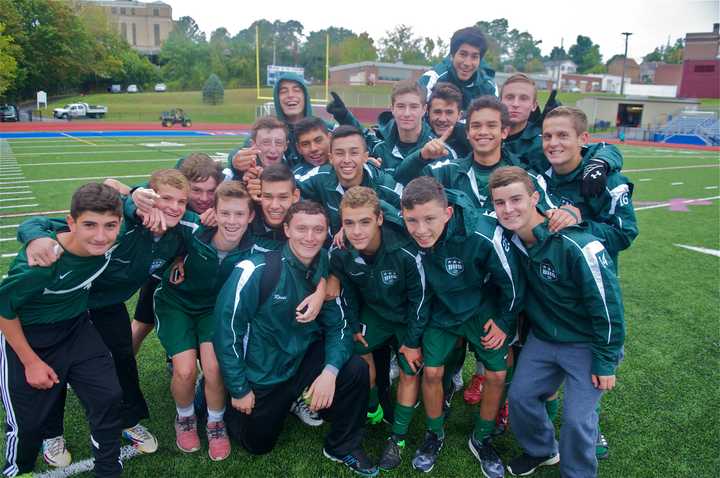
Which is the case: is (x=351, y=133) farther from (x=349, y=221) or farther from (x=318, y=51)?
(x=318, y=51)

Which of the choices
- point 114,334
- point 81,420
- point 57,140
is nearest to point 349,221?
point 114,334

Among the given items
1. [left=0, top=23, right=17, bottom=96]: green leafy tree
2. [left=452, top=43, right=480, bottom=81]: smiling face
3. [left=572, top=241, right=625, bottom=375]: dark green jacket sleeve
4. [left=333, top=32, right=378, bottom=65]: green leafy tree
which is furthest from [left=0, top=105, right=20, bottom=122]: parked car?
[left=333, top=32, right=378, bottom=65]: green leafy tree

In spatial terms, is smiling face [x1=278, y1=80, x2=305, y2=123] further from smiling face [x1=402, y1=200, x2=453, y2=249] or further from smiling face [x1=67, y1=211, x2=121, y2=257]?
smiling face [x1=67, y1=211, x2=121, y2=257]

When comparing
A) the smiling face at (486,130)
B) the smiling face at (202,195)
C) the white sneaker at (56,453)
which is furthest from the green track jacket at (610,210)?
the white sneaker at (56,453)

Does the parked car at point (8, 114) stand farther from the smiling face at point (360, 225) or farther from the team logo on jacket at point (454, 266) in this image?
the team logo on jacket at point (454, 266)

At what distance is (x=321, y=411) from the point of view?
3080mm

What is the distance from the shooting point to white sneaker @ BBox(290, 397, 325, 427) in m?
3.36

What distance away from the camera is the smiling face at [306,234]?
2977 millimetres

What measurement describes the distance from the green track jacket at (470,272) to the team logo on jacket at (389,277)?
0.19m

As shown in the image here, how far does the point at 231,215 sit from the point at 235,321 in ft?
2.20

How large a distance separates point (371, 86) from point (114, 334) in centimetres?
5618

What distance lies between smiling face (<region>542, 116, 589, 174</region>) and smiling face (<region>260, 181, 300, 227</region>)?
1.68m

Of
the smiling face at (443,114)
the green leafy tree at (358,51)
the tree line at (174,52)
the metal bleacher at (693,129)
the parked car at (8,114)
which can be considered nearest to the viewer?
the smiling face at (443,114)

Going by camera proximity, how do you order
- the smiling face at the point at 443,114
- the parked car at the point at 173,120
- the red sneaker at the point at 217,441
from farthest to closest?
1. the parked car at the point at 173,120
2. the smiling face at the point at 443,114
3. the red sneaker at the point at 217,441
